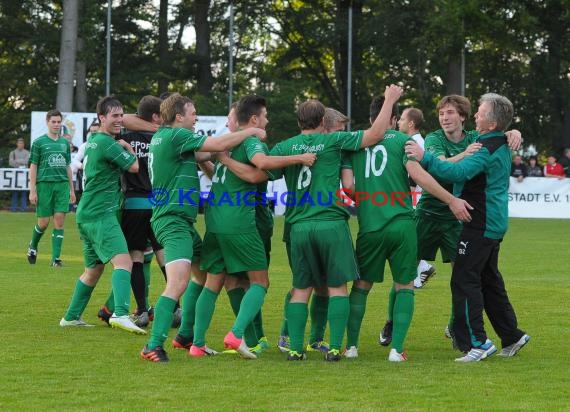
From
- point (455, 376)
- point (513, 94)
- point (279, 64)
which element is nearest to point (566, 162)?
point (513, 94)

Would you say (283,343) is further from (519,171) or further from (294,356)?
(519,171)

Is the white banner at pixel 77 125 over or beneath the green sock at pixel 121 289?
over

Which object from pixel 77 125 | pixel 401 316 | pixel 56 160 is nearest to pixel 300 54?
pixel 77 125

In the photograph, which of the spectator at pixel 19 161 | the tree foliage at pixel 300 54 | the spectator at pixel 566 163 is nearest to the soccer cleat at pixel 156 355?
the spectator at pixel 19 161

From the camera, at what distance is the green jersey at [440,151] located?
9328 mm

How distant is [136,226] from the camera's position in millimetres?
10383

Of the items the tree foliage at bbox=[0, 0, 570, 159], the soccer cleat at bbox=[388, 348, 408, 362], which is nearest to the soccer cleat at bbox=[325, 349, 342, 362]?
the soccer cleat at bbox=[388, 348, 408, 362]

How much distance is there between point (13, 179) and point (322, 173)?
2478 cm

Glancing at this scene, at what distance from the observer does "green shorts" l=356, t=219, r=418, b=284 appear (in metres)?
8.38

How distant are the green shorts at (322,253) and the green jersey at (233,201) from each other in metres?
0.39

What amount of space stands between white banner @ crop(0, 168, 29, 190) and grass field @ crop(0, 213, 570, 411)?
1981 centimetres

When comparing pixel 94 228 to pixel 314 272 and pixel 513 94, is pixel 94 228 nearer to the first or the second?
pixel 314 272

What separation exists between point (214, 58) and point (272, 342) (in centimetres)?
3724

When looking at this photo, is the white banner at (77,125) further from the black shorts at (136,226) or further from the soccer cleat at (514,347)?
the soccer cleat at (514,347)
